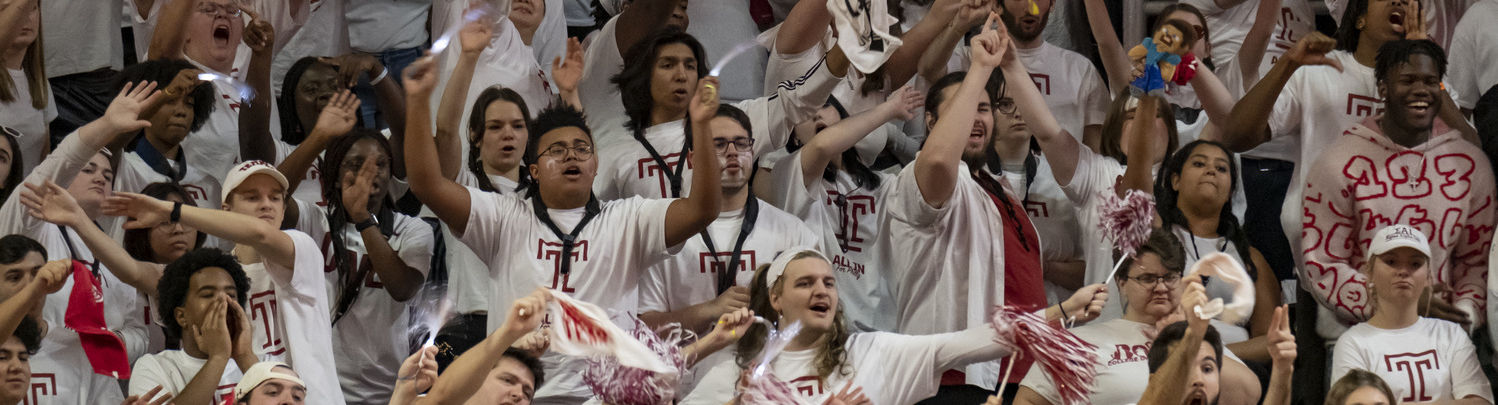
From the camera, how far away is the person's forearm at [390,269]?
6.09 m

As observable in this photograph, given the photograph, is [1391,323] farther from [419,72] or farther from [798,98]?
[419,72]

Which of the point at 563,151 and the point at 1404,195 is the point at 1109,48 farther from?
the point at 563,151

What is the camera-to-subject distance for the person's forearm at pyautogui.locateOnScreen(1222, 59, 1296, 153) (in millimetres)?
6383

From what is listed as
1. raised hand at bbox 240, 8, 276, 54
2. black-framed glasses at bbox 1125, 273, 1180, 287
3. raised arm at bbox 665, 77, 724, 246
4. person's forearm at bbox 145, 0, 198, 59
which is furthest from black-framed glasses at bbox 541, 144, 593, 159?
black-framed glasses at bbox 1125, 273, 1180, 287

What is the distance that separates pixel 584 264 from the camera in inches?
224

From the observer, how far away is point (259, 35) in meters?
6.46

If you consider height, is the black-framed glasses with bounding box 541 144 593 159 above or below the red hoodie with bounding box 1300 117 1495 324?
above

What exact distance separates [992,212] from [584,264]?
45.6 inches

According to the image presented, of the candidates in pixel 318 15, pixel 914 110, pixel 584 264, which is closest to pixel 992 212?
pixel 914 110

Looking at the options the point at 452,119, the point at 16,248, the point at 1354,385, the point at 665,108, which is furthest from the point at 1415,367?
the point at 16,248

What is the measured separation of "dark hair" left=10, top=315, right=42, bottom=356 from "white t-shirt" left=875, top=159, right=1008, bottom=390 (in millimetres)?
2278

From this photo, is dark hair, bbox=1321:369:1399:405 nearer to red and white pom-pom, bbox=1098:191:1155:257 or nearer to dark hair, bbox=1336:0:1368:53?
red and white pom-pom, bbox=1098:191:1155:257

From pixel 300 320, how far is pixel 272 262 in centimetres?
17

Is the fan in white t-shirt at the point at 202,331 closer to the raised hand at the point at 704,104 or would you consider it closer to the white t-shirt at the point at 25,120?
the white t-shirt at the point at 25,120
